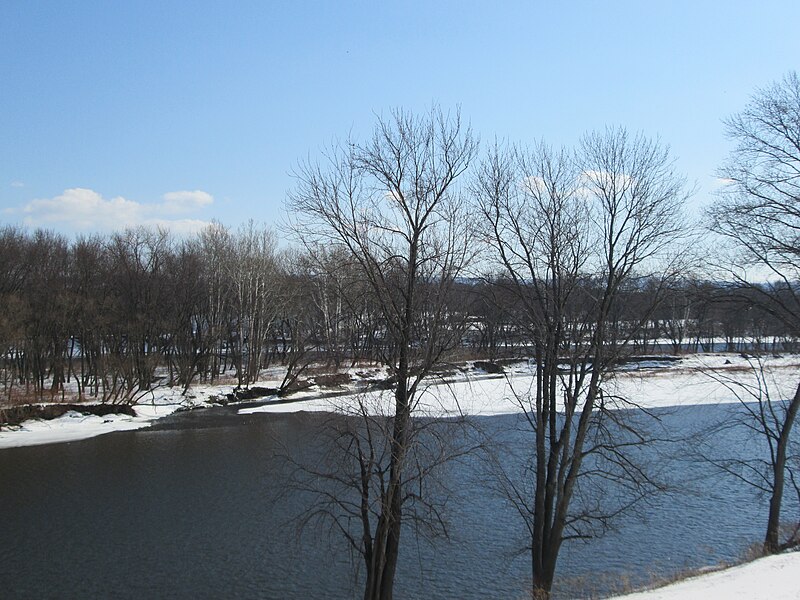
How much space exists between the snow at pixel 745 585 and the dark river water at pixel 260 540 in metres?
2.96

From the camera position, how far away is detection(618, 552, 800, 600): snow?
8.86 metres

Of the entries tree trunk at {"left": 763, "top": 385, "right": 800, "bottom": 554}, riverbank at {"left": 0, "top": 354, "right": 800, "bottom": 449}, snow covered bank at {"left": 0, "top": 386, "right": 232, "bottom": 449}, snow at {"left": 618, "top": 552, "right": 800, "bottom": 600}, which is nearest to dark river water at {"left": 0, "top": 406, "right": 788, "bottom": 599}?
tree trunk at {"left": 763, "top": 385, "right": 800, "bottom": 554}

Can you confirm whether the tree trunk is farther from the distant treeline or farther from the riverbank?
the riverbank

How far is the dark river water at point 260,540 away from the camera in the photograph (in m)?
14.4

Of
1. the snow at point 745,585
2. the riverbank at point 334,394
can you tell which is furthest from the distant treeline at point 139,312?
the snow at point 745,585

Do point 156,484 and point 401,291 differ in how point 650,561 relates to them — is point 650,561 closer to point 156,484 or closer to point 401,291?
point 401,291

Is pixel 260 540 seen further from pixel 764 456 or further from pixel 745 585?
pixel 764 456

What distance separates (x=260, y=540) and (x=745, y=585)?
11404 mm

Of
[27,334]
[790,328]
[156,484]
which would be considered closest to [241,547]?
[156,484]

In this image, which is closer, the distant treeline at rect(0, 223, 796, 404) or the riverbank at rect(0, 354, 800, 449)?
the riverbank at rect(0, 354, 800, 449)

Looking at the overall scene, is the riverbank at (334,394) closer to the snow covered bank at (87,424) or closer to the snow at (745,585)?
the snow covered bank at (87,424)

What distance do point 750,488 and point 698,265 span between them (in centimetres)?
1041

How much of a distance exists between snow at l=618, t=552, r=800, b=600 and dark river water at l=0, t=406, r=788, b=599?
9.70ft

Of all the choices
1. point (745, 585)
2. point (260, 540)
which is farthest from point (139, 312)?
point (745, 585)
